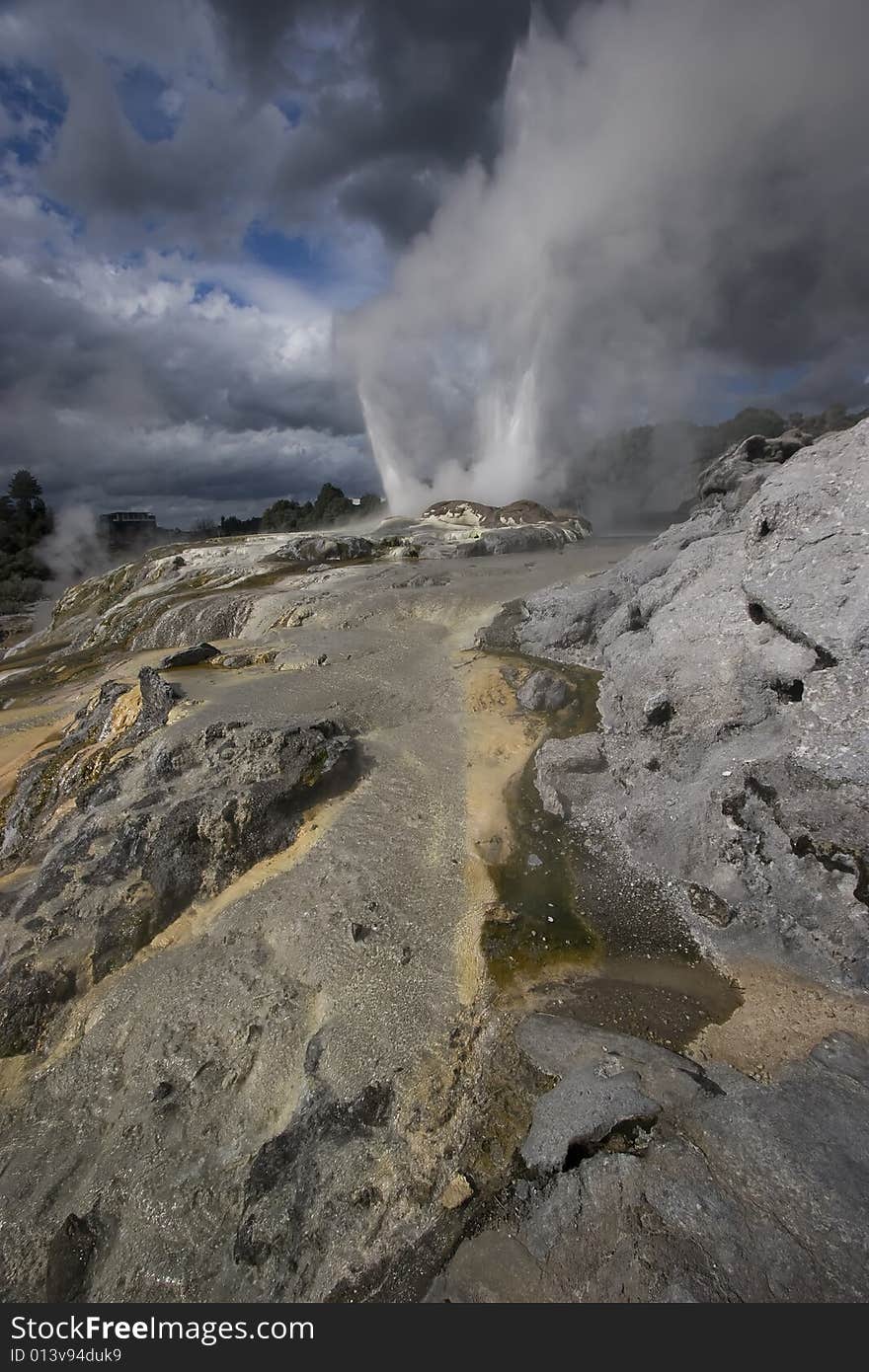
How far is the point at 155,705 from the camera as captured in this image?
43.3ft

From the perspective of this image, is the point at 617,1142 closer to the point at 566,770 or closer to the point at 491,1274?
the point at 491,1274

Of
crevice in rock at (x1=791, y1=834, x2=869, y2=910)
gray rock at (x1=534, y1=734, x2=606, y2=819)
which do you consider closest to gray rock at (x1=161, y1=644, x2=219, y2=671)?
gray rock at (x1=534, y1=734, x2=606, y2=819)

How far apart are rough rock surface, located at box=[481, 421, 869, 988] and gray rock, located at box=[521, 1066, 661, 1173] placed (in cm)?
293

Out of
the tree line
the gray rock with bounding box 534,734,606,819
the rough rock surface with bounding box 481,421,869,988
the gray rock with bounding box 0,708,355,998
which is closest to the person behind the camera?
the rough rock surface with bounding box 481,421,869,988

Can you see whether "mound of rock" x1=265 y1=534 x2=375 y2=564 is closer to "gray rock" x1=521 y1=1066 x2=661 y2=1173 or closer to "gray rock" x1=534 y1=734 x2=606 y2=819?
"gray rock" x1=534 y1=734 x2=606 y2=819

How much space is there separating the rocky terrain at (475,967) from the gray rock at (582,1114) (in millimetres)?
31

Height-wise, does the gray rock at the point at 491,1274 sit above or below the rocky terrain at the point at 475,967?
below

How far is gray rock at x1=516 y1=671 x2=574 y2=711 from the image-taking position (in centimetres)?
1346

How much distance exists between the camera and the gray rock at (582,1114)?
197 inches

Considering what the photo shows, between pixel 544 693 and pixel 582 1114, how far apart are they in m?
9.27

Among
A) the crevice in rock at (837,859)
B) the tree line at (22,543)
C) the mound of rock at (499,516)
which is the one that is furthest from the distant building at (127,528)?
the crevice in rock at (837,859)

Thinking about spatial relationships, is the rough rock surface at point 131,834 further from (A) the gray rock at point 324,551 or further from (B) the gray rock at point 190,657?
(A) the gray rock at point 324,551

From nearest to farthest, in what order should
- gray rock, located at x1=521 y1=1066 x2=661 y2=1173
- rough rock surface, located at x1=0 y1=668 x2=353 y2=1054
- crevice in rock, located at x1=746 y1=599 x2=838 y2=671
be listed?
gray rock, located at x1=521 y1=1066 x2=661 y2=1173, rough rock surface, located at x1=0 y1=668 x2=353 y2=1054, crevice in rock, located at x1=746 y1=599 x2=838 y2=671

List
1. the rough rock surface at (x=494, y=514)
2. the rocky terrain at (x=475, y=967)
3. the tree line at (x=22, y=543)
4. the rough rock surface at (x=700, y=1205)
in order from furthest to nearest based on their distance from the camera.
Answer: the tree line at (x=22, y=543)
the rough rock surface at (x=494, y=514)
the rocky terrain at (x=475, y=967)
the rough rock surface at (x=700, y=1205)
